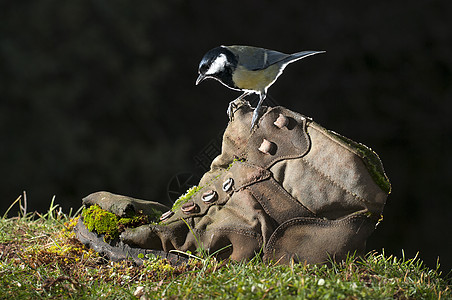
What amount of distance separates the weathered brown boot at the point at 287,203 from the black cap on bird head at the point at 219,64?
0.31 metres

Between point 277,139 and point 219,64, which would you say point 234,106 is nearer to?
point 219,64

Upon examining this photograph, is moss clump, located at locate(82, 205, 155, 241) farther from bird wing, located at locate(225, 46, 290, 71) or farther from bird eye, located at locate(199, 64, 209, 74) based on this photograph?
bird wing, located at locate(225, 46, 290, 71)

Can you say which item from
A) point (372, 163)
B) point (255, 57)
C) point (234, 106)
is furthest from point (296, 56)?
point (372, 163)

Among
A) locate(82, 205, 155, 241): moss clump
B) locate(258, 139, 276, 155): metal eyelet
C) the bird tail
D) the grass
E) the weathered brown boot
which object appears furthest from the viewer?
the bird tail

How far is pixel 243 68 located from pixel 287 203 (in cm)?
74

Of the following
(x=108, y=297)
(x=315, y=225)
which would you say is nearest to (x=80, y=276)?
(x=108, y=297)

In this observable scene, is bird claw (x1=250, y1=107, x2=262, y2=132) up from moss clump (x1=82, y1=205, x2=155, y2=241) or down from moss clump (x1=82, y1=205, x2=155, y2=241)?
up

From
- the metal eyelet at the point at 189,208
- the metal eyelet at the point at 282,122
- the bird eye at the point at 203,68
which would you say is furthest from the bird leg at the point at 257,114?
the metal eyelet at the point at 189,208

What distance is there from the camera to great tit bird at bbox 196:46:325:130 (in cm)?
266

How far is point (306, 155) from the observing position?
2434mm

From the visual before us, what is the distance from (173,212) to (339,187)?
32.8 inches

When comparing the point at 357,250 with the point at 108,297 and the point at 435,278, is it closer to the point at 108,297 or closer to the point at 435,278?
the point at 435,278

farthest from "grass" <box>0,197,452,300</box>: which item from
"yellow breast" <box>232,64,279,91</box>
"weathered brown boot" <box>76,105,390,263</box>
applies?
"yellow breast" <box>232,64,279,91</box>

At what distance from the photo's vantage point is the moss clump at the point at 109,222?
2611mm
